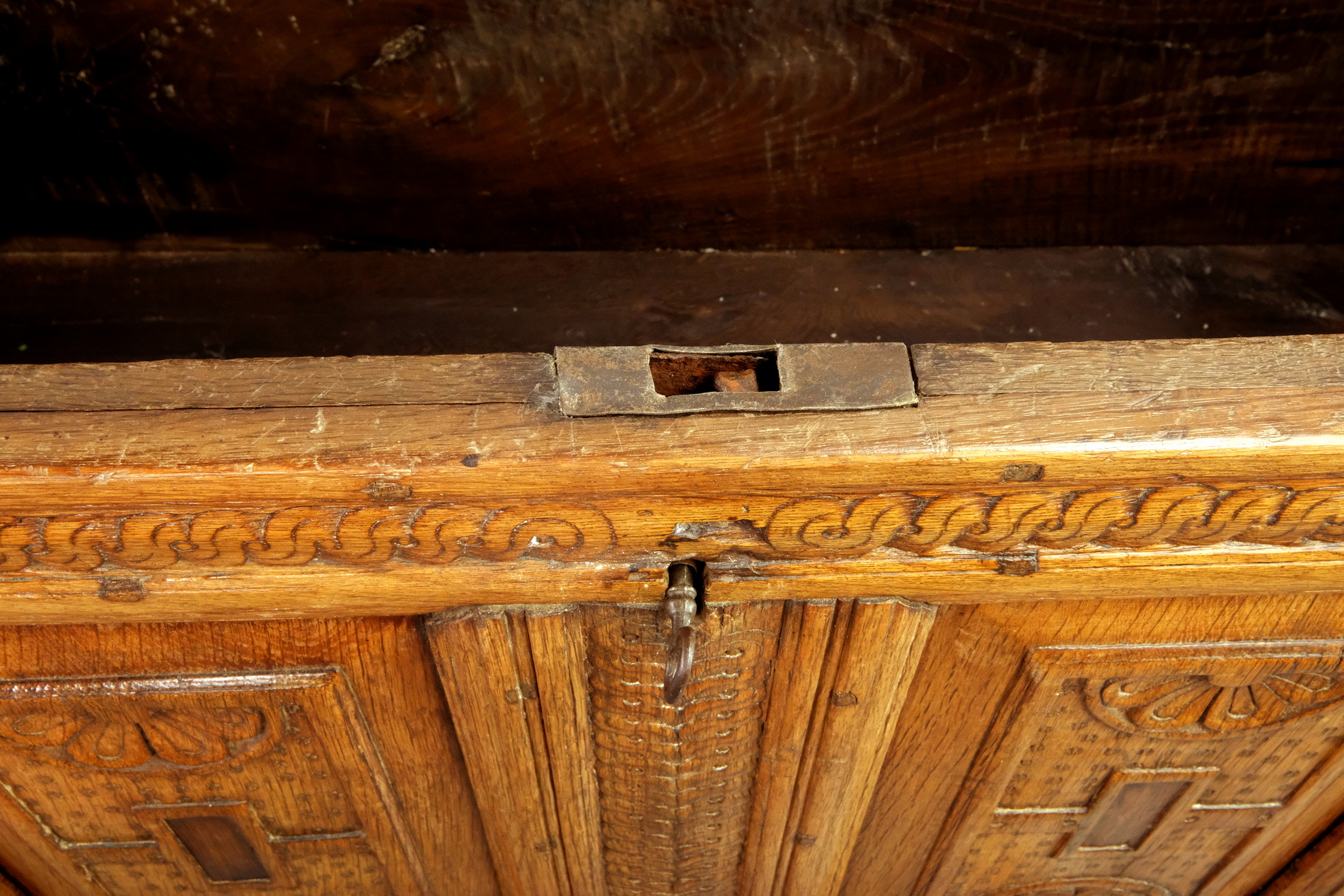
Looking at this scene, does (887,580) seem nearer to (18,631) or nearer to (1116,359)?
(1116,359)

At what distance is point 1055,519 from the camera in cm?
70

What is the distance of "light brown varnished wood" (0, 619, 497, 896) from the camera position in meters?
0.80

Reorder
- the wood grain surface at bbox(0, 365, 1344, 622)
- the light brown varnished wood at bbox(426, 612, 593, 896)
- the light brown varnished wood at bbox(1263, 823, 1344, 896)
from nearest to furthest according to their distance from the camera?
A: the wood grain surface at bbox(0, 365, 1344, 622), the light brown varnished wood at bbox(426, 612, 593, 896), the light brown varnished wood at bbox(1263, 823, 1344, 896)

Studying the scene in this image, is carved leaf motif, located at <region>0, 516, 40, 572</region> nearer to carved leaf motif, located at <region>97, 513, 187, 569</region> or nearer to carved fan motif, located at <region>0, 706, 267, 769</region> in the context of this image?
carved leaf motif, located at <region>97, 513, 187, 569</region>

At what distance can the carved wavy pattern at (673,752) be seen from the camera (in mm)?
821

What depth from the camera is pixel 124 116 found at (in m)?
1.26

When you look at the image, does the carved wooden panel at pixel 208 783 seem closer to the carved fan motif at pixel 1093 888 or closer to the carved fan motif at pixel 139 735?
the carved fan motif at pixel 139 735

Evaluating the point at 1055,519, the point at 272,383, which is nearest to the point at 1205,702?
the point at 1055,519

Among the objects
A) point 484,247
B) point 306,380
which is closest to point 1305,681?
point 306,380

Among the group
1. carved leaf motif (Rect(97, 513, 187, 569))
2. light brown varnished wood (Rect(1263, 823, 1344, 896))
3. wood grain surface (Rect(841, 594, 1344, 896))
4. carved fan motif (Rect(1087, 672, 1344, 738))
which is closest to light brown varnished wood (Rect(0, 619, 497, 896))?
carved leaf motif (Rect(97, 513, 187, 569))

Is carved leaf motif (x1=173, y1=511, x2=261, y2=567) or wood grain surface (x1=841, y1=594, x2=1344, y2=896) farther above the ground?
wood grain surface (x1=841, y1=594, x2=1344, y2=896)

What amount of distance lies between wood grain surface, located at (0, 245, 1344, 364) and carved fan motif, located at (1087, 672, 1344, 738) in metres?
0.48

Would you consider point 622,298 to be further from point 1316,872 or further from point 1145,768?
point 1316,872

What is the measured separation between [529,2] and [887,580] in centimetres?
87
